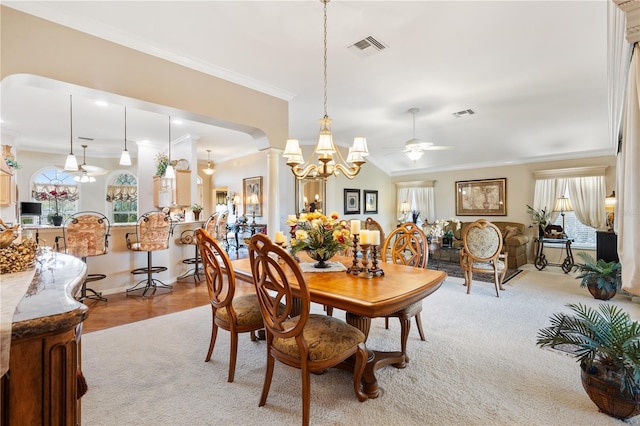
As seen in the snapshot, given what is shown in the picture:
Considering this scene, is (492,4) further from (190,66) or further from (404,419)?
(404,419)

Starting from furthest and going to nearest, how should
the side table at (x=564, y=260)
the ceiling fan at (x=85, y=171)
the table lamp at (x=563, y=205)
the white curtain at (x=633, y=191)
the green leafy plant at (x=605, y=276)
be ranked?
1. the table lamp at (x=563, y=205)
2. the side table at (x=564, y=260)
3. the ceiling fan at (x=85, y=171)
4. the green leafy plant at (x=605, y=276)
5. the white curtain at (x=633, y=191)

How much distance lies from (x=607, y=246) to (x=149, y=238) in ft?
22.7

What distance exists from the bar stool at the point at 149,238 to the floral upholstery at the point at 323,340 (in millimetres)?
3122

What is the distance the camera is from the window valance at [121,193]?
8.70 m

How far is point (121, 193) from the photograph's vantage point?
8.88 m

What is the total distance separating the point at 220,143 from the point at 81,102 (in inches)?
122

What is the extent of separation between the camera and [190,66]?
3.07m

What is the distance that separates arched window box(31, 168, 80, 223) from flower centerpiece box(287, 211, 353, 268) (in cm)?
806

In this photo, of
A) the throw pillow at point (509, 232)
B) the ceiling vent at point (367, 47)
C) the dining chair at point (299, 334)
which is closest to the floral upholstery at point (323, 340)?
the dining chair at point (299, 334)

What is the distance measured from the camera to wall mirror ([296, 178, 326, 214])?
23.5ft

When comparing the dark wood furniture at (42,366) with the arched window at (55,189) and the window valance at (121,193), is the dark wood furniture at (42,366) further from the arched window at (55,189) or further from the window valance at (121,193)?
the window valance at (121,193)

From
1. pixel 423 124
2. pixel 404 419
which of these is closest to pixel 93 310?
pixel 404 419

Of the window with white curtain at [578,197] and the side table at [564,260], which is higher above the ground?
the window with white curtain at [578,197]

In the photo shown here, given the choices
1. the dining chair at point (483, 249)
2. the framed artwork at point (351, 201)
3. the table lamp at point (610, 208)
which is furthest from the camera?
the framed artwork at point (351, 201)
